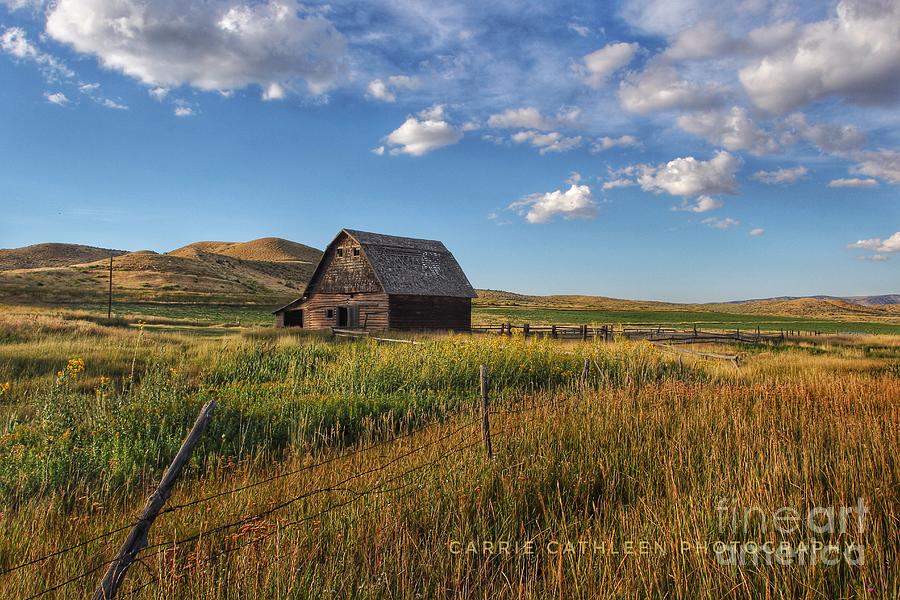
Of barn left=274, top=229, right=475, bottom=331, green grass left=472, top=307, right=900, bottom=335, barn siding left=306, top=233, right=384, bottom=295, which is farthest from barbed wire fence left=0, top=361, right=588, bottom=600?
green grass left=472, top=307, right=900, bottom=335

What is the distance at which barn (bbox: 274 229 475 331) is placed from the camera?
2834 centimetres

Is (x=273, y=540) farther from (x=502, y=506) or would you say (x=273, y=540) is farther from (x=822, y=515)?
(x=822, y=515)

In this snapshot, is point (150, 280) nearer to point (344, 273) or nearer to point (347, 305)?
point (344, 273)

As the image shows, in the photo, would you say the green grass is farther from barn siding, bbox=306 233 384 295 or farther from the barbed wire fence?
A: the barbed wire fence

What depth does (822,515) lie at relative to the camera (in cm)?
365

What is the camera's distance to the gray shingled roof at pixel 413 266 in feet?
93.5

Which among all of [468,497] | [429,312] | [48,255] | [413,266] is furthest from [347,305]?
[48,255]

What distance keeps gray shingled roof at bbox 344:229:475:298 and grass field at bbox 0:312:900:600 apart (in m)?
19.5

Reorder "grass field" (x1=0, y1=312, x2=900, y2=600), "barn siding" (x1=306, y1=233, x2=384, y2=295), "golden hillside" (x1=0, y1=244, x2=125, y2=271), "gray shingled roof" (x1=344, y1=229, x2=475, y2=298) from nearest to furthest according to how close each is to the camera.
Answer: "grass field" (x1=0, y1=312, x2=900, y2=600) < "gray shingled roof" (x1=344, y1=229, x2=475, y2=298) < "barn siding" (x1=306, y1=233, x2=384, y2=295) < "golden hillside" (x1=0, y1=244, x2=125, y2=271)

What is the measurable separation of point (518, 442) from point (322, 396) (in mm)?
5304

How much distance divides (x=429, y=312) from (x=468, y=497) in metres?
25.6

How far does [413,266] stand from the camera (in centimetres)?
3020

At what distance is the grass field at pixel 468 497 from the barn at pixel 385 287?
1911 centimetres

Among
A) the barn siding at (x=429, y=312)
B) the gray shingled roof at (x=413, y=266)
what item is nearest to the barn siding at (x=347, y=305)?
the barn siding at (x=429, y=312)
